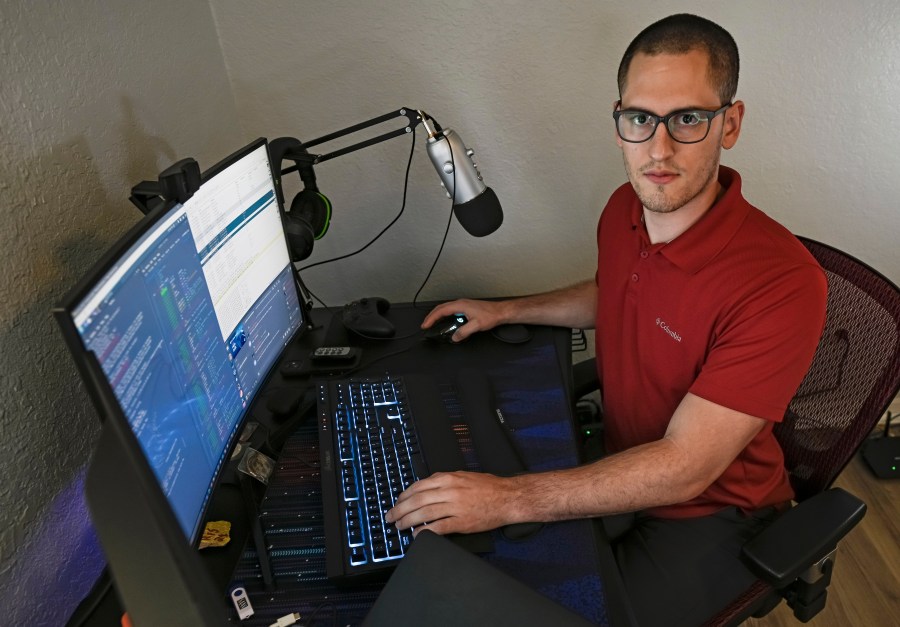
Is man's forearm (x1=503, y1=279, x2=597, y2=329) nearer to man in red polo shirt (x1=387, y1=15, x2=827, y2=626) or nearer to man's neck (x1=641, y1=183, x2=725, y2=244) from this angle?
man in red polo shirt (x1=387, y1=15, x2=827, y2=626)

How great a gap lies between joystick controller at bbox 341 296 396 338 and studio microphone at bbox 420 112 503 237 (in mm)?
290

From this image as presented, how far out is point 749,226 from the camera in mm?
1162

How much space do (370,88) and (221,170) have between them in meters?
0.74

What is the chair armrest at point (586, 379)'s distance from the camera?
4.73ft

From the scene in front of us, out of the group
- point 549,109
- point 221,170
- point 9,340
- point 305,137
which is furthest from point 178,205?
point 549,109

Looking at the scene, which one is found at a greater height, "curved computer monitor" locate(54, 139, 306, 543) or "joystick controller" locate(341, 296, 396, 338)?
"curved computer monitor" locate(54, 139, 306, 543)

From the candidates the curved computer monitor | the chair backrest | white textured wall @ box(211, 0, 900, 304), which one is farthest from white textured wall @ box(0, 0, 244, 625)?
the chair backrest

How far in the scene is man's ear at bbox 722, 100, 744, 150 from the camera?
3.84 ft

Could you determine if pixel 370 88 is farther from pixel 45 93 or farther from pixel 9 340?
pixel 9 340

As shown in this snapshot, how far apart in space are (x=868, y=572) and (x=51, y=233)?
6.60 ft

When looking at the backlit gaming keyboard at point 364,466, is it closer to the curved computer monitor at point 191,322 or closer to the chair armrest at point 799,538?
the curved computer monitor at point 191,322

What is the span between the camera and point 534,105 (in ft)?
5.29

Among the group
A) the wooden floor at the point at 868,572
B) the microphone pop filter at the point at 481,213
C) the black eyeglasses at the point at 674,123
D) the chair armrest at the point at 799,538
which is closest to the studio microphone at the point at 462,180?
the microphone pop filter at the point at 481,213

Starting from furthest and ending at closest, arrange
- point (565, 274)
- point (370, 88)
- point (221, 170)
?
point (565, 274) → point (370, 88) → point (221, 170)
